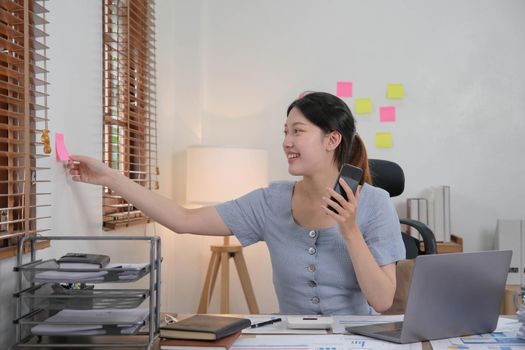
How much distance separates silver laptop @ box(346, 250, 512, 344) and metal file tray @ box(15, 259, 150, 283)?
565 millimetres

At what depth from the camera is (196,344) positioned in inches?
57.6

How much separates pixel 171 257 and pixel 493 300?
2.36 metres

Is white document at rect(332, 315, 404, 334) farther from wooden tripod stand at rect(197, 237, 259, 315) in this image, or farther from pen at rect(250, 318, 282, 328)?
wooden tripod stand at rect(197, 237, 259, 315)

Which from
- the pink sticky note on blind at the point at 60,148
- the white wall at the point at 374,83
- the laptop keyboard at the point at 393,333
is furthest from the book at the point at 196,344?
the white wall at the point at 374,83

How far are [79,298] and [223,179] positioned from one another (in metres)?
2.07

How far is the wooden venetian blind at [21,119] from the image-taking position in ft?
5.73

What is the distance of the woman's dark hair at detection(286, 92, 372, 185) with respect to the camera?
6.95 ft

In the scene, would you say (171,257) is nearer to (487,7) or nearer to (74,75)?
(74,75)

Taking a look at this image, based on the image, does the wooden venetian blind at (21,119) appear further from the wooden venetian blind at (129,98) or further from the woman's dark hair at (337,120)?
the woman's dark hair at (337,120)

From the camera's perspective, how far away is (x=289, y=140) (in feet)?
6.93

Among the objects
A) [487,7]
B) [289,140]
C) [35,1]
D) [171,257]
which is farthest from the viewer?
[487,7]

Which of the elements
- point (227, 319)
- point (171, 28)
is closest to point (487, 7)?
point (171, 28)

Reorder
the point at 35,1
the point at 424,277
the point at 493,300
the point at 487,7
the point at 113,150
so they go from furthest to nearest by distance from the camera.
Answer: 1. the point at 487,7
2. the point at 113,150
3. the point at 35,1
4. the point at 493,300
5. the point at 424,277

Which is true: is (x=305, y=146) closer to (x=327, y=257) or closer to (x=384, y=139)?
(x=327, y=257)
